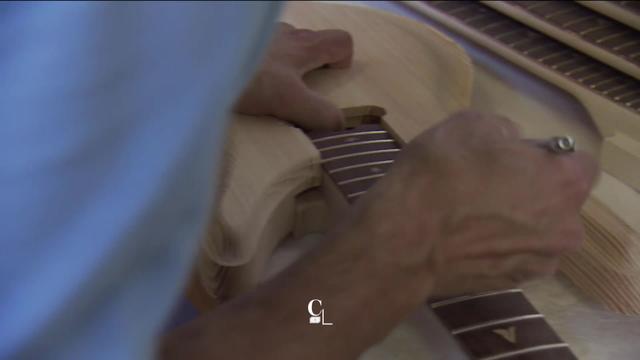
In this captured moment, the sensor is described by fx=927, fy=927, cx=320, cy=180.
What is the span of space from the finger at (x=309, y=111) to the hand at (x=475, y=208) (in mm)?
122

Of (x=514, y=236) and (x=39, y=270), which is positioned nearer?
(x=39, y=270)

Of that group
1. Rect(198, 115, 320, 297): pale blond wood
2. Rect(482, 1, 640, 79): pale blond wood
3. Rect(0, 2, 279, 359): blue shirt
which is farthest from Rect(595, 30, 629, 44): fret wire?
Rect(0, 2, 279, 359): blue shirt

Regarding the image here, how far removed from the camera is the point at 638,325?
546 millimetres

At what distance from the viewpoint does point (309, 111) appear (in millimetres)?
645

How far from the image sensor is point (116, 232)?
0.94 ft

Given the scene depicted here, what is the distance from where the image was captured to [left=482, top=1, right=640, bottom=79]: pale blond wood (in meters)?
0.68

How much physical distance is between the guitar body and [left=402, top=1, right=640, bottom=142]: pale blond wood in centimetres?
3

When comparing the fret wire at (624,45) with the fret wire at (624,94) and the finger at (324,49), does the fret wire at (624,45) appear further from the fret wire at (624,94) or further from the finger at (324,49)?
the finger at (324,49)

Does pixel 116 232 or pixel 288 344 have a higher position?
pixel 116 232

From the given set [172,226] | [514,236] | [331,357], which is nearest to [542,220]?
→ [514,236]

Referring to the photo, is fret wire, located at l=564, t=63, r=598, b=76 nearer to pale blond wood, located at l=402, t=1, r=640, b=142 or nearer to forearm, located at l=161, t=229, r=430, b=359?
pale blond wood, located at l=402, t=1, r=640, b=142

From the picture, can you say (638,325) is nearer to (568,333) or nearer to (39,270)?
(568,333)

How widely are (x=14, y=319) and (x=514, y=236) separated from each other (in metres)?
0.31

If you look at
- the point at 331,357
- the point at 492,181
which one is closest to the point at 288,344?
the point at 331,357
